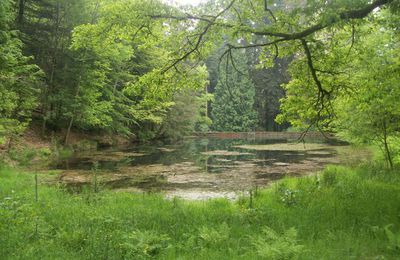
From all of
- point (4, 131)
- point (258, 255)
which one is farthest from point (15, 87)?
point (258, 255)

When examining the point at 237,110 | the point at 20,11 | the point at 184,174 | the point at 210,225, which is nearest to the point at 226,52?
the point at 210,225

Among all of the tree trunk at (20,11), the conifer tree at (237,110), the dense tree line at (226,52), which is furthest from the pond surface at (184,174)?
the conifer tree at (237,110)

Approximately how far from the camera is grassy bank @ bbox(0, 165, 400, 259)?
5703 mm

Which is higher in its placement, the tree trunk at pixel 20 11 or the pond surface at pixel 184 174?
the tree trunk at pixel 20 11

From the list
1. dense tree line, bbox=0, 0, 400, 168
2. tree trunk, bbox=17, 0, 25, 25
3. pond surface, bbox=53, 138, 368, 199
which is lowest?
pond surface, bbox=53, 138, 368, 199

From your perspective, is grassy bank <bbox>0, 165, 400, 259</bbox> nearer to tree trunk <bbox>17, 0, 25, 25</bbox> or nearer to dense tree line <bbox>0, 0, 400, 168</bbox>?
dense tree line <bbox>0, 0, 400, 168</bbox>

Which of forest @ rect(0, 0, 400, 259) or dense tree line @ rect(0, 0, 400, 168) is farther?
dense tree line @ rect(0, 0, 400, 168)

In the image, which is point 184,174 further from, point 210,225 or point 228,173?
point 210,225

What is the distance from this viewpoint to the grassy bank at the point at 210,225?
225 inches

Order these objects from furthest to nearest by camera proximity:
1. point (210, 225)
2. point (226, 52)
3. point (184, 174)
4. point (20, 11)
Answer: point (20, 11)
point (184, 174)
point (226, 52)
point (210, 225)

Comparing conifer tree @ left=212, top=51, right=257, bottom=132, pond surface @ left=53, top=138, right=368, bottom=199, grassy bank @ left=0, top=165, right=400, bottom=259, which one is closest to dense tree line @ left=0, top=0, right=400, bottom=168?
grassy bank @ left=0, top=165, right=400, bottom=259

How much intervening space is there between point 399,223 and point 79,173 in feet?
45.2

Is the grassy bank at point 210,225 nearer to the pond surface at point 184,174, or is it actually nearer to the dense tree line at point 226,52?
the pond surface at point 184,174

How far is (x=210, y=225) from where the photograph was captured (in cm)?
781
